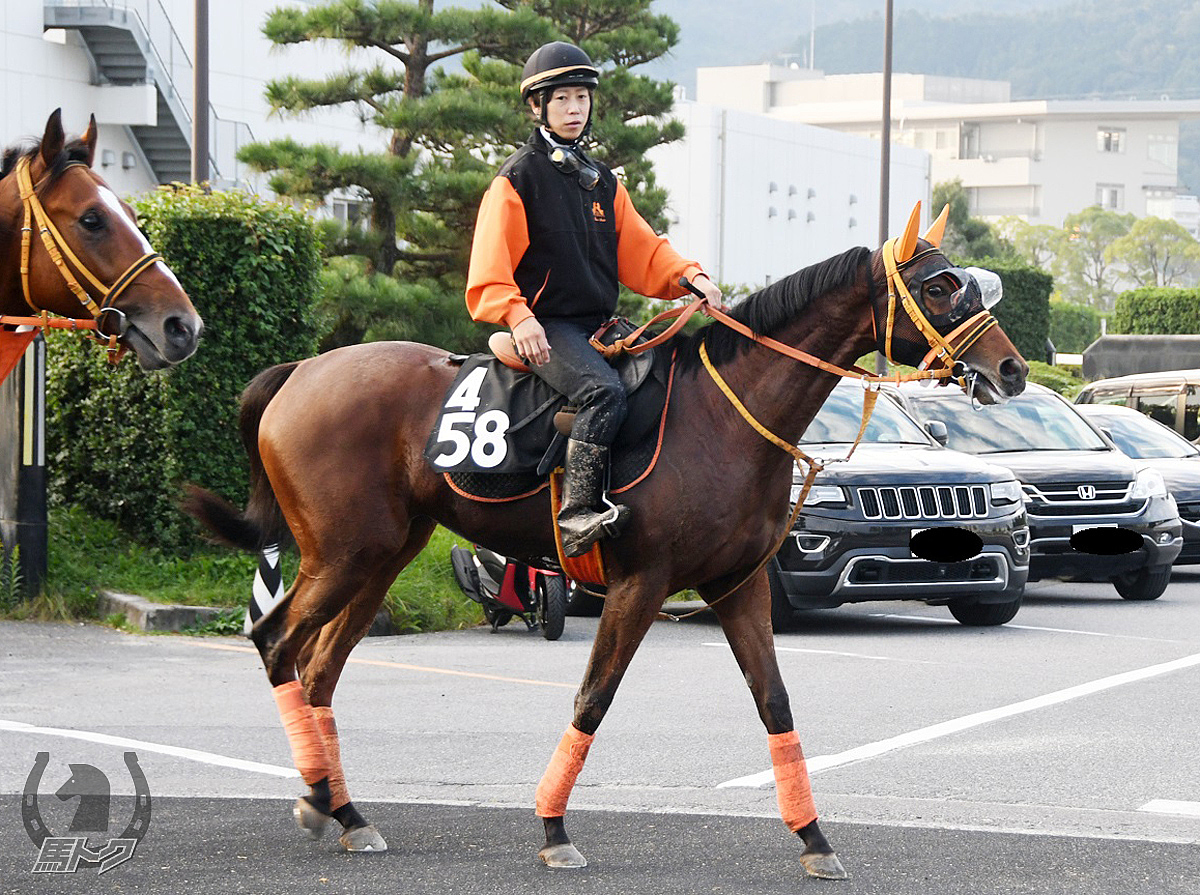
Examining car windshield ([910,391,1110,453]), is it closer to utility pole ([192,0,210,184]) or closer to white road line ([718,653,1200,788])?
white road line ([718,653,1200,788])

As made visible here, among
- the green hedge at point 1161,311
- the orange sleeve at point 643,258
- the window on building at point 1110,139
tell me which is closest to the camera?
the orange sleeve at point 643,258

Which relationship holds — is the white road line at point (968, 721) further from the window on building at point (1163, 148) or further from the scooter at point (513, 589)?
the window on building at point (1163, 148)

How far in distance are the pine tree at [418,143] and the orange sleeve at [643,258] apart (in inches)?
504

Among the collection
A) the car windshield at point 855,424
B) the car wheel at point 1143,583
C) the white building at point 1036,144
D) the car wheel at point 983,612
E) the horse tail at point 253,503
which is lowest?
the car wheel at point 1143,583

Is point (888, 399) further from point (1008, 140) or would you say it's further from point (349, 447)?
point (1008, 140)

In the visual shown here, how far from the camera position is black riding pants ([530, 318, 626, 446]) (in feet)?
20.0

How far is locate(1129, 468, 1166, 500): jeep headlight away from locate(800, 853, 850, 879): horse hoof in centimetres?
1017

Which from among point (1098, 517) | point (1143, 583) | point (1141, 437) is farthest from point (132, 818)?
point (1141, 437)

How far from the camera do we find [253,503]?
7383mm

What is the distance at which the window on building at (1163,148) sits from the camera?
146 m

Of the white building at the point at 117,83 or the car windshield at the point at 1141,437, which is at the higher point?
the white building at the point at 117,83

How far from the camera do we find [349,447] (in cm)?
664

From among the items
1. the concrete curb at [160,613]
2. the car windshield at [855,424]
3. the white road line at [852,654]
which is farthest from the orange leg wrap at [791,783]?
the car windshield at [855,424]

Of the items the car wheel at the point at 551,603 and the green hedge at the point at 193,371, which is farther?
the green hedge at the point at 193,371
